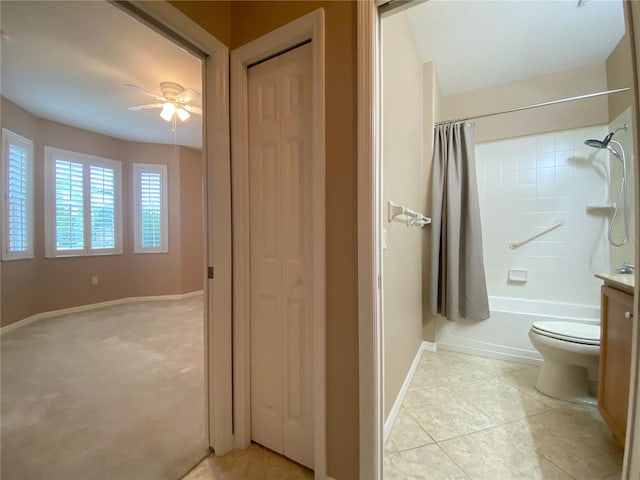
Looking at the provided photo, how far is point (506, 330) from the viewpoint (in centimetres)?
243

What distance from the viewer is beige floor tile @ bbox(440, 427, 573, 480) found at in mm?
1243

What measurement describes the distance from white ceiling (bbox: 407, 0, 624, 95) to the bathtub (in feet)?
7.52

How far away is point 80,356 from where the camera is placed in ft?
8.25

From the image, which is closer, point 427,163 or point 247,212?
point 247,212

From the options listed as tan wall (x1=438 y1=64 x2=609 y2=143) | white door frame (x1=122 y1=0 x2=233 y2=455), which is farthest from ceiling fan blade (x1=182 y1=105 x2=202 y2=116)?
tan wall (x1=438 y1=64 x2=609 y2=143)

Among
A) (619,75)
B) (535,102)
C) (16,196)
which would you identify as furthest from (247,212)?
(16,196)

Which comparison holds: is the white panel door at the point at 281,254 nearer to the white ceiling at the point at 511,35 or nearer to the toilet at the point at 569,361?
the white ceiling at the point at 511,35

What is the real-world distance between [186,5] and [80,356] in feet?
9.90

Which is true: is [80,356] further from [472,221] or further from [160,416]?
[472,221]

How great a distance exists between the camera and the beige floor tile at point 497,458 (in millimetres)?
1243

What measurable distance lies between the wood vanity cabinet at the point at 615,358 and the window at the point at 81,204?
5.70 meters

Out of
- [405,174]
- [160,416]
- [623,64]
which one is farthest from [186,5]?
[623,64]

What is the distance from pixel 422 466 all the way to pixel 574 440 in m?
0.89

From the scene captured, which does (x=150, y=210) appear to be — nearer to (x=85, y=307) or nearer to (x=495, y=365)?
(x=85, y=307)
